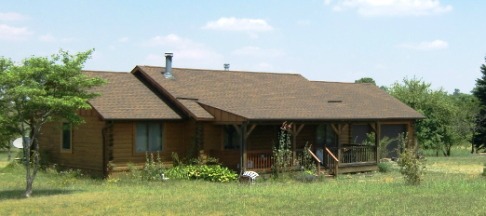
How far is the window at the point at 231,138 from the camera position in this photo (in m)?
27.3

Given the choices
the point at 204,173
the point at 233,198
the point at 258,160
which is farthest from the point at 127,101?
the point at 233,198

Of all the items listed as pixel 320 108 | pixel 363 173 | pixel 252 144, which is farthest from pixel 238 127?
pixel 363 173

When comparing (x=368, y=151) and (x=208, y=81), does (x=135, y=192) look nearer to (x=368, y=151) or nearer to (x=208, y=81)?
(x=208, y=81)

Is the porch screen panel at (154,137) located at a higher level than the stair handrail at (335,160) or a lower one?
higher

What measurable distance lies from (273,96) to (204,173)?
696cm

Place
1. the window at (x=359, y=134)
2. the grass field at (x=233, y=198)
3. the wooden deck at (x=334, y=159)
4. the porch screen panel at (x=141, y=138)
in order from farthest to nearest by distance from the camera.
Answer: the window at (x=359, y=134)
the wooden deck at (x=334, y=159)
the porch screen panel at (x=141, y=138)
the grass field at (x=233, y=198)

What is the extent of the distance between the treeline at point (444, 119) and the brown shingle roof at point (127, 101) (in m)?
21.9

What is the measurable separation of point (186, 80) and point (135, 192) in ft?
34.6

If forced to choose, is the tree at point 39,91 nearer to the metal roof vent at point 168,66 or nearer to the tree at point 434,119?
the metal roof vent at point 168,66

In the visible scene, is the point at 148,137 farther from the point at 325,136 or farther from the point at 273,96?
the point at 325,136

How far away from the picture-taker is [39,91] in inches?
704

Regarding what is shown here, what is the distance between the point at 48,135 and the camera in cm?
Answer: 2803

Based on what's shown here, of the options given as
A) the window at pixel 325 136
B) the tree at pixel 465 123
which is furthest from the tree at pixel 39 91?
the tree at pixel 465 123

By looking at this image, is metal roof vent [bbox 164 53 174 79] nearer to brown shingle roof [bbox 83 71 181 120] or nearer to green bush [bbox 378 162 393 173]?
brown shingle roof [bbox 83 71 181 120]
